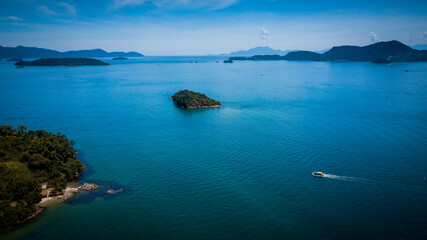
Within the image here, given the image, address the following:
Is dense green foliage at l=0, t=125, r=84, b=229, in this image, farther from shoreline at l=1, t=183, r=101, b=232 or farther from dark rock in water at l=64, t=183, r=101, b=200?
dark rock in water at l=64, t=183, r=101, b=200

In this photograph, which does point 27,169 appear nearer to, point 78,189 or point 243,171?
point 78,189

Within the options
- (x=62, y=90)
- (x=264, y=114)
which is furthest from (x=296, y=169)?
(x=62, y=90)

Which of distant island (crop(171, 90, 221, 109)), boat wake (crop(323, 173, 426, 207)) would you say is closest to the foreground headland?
boat wake (crop(323, 173, 426, 207))

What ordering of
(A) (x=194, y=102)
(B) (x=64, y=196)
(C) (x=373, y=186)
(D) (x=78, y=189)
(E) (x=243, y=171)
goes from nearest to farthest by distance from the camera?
(B) (x=64, y=196), (D) (x=78, y=189), (C) (x=373, y=186), (E) (x=243, y=171), (A) (x=194, y=102)

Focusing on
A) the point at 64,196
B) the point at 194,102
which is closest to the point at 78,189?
the point at 64,196

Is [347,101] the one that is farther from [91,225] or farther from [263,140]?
[91,225]

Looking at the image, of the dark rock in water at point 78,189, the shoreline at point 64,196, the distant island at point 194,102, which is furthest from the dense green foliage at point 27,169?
the distant island at point 194,102
